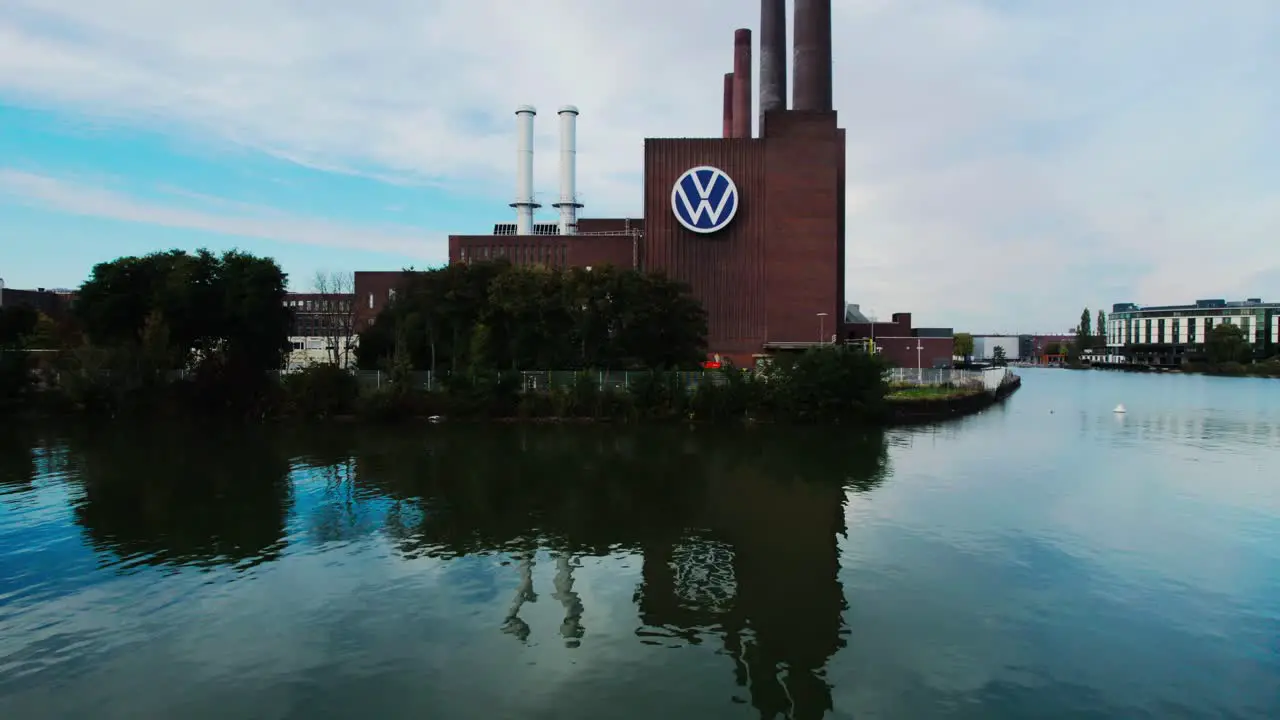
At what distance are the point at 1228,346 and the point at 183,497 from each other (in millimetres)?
169344

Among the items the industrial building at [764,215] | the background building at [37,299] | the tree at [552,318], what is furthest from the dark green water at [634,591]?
the background building at [37,299]

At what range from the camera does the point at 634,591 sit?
14078 millimetres

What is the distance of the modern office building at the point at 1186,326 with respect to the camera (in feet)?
537

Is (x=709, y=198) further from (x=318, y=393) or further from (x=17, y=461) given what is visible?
(x=17, y=461)

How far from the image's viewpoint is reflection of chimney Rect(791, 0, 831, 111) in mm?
65812

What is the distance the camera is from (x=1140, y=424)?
45.9 m

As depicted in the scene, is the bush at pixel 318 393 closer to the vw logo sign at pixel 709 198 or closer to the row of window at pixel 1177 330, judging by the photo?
the vw logo sign at pixel 709 198

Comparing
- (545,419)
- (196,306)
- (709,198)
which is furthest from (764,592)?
(709,198)

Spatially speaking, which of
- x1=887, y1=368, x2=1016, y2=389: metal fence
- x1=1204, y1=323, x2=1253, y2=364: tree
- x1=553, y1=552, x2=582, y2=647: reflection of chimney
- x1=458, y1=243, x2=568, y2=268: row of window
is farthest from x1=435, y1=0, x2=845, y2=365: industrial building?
x1=1204, y1=323, x2=1253, y2=364: tree

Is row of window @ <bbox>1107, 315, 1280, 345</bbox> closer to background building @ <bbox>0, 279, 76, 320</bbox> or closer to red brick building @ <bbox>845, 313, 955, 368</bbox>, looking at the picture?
red brick building @ <bbox>845, 313, 955, 368</bbox>

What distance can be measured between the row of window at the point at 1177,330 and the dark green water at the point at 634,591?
550 ft

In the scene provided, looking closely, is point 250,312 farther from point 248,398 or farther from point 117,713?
point 117,713

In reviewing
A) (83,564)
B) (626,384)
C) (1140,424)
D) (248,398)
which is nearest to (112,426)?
(248,398)

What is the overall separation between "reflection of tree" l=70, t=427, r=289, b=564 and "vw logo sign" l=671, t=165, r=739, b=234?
44.1 m
